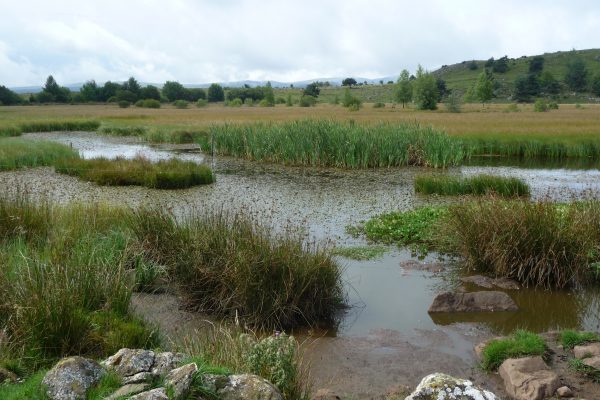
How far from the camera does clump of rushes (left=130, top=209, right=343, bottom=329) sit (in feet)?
21.0

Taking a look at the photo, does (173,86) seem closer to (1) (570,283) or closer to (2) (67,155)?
(2) (67,155)

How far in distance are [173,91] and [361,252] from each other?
75.9 meters

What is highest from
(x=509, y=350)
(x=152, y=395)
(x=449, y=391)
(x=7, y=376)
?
(x=152, y=395)

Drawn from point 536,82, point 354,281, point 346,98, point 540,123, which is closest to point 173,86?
point 346,98

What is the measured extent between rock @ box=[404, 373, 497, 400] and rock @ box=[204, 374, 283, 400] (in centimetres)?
90

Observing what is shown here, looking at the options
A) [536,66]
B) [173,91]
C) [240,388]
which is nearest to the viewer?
[240,388]

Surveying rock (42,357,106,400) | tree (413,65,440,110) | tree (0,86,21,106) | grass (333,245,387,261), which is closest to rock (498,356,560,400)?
rock (42,357,106,400)

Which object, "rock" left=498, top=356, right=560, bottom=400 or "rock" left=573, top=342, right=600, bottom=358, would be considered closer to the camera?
"rock" left=498, top=356, right=560, bottom=400

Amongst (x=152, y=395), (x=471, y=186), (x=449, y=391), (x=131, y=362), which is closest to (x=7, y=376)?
(x=131, y=362)

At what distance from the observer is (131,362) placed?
364 centimetres

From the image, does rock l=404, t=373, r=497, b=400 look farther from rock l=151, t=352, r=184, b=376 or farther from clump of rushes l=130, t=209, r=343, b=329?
clump of rushes l=130, t=209, r=343, b=329

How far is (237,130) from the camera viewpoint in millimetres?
23250

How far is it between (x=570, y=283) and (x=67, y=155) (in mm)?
17046

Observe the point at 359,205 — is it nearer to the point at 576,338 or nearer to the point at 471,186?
the point at 471,186
